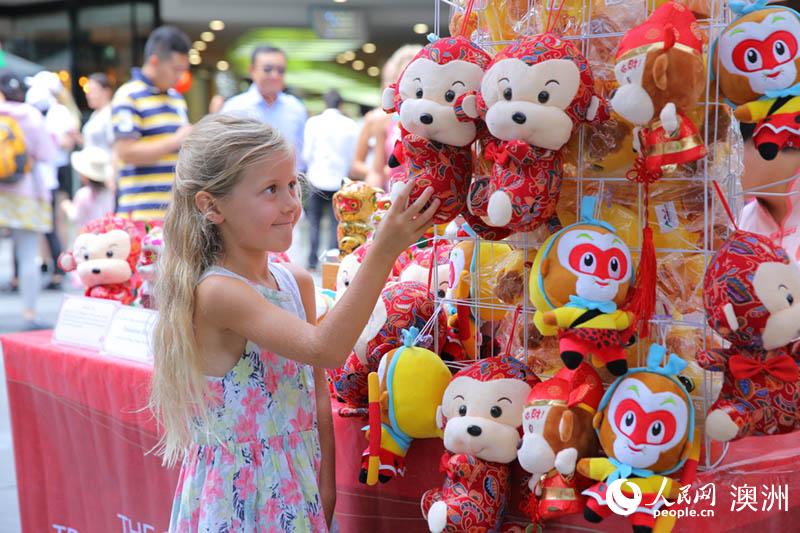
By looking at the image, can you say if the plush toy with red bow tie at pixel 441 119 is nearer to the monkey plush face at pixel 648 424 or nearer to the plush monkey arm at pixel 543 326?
the plush monkey arm at pixel 543 326

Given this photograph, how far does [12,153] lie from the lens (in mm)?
4848

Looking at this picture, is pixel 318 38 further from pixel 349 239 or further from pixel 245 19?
pixel 349 239

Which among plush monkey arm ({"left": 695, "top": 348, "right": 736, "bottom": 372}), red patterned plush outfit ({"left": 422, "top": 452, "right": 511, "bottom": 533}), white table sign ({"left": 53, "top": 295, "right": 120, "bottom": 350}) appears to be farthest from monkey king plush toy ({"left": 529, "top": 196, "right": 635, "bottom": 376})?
white table sign ({"left": 53, "top": 295, "right": 120, "bottom": 350})

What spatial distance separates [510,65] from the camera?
3.88 ft

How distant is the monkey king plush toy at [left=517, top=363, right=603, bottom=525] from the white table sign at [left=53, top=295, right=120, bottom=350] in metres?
1.34

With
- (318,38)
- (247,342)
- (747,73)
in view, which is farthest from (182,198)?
(318,38)

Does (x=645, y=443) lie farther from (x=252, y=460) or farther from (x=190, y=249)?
(x=190, y=249)

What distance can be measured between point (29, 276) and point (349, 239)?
338 cm

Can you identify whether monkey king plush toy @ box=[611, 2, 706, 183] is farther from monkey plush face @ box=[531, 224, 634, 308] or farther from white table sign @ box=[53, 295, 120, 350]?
white table sign @ box=[53, 295, 120, 350]

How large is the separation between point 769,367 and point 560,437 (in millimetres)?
293

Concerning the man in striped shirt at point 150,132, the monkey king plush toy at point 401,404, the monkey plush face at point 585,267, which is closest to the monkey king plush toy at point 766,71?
the monkey plush face at point 585,267

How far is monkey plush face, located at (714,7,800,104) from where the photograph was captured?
3.80 ft

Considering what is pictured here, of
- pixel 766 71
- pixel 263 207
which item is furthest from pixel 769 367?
pixel 263 207

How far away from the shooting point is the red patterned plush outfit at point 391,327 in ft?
4.97
